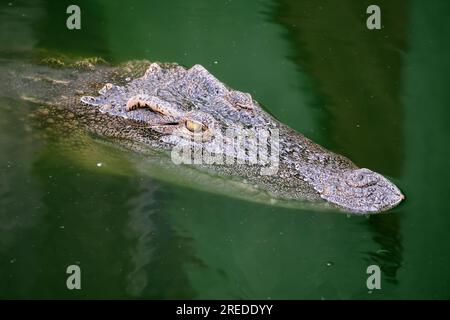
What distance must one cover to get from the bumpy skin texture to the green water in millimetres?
190

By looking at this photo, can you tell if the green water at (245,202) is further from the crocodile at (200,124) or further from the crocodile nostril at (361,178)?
the crocodile nostril at (361,178)

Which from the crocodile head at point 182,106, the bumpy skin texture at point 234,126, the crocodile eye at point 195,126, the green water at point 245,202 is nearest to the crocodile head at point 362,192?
the bumpy skin texture at point 234,126

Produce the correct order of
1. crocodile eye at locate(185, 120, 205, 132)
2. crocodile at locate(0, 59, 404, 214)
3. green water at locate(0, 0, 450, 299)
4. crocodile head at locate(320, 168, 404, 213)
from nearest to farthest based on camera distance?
green water at locate(0, 0, 450, 299) → crocodile head at locate(320, 168, 404, 213) → crocodile at locate(0, 59, 404, 214) → crocodile eye at locate(185, 120, 205, 132)

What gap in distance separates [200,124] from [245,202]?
736mm

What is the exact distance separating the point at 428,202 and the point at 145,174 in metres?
2.33

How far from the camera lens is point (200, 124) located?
4930 millimetres

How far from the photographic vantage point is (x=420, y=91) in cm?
654

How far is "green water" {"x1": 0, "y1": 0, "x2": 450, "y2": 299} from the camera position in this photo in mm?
4270

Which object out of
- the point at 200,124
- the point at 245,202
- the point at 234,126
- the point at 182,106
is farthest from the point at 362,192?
the point at 182,106

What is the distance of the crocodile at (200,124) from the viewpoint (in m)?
4.70

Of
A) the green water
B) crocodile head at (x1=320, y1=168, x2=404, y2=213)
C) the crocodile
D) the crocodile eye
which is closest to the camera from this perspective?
the green water

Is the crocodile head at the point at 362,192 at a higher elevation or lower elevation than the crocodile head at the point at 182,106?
lower

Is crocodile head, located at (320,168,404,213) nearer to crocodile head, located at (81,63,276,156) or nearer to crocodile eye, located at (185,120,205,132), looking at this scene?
crocodile head, located at (81,63,276,156)

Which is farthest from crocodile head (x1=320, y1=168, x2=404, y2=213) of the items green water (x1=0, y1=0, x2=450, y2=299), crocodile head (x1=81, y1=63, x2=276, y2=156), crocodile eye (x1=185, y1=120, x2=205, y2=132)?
crocodile eye (x1=185, y1=120, x2=205, y2=132)
